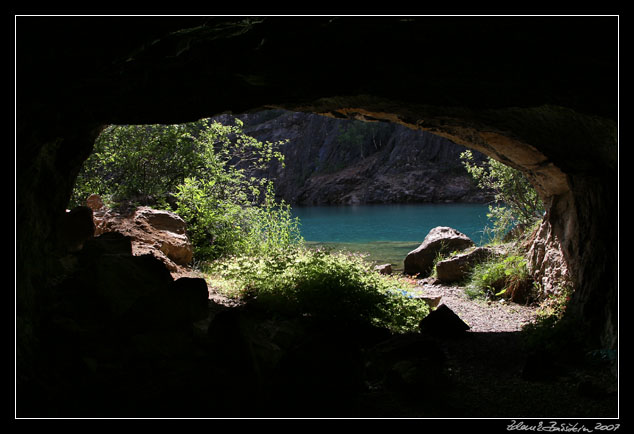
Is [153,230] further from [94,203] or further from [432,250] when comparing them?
[432,250]

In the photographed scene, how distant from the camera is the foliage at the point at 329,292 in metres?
5.45

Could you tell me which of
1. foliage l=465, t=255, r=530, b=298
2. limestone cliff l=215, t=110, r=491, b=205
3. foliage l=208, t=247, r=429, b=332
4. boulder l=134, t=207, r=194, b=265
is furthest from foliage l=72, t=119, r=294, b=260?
limestone cliff l=215, t=110, r=491, b=205

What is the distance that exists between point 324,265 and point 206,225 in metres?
4.39

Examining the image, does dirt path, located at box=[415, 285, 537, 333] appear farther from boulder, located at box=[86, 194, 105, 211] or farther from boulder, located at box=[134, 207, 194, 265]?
boulder, located at box=[86, 194, 105, 211]

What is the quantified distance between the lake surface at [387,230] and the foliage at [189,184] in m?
4.63

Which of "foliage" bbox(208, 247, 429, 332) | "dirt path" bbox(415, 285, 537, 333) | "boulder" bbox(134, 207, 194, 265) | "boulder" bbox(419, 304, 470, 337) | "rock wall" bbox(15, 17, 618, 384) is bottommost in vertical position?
"dirt path" bbox(415, 285, 537, 333)

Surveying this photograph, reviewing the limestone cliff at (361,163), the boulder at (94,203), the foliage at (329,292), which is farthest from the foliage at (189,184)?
the limestone cliff at (361,163)

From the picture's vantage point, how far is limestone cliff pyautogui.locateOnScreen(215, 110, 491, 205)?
140 feet

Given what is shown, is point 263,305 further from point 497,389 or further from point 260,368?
point 497,389

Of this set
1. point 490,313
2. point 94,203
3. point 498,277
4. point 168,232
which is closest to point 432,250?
point 498,277

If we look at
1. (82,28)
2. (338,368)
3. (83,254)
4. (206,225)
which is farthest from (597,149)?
(206,225)

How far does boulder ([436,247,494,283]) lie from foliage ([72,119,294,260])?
11.8ft

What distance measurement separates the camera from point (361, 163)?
163 feet

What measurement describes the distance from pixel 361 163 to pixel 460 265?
1612 inches
